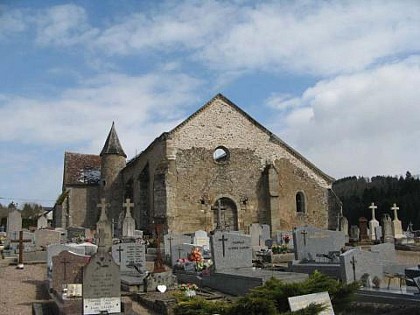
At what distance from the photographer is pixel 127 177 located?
32.9 metres

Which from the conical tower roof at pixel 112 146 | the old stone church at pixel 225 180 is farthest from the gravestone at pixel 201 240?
the conical tower roof at pixel 112 146

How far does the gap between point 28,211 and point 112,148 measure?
41.2 meters

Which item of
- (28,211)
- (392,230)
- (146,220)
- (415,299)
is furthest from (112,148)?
(28,211)

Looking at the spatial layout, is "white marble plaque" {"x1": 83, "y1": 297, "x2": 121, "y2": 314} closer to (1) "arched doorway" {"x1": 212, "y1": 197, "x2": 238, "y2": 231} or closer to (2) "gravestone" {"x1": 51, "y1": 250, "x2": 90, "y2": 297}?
(2) "gravestone" {"x1": 51, "y1": 250, "x2": 90, "y2": 297}

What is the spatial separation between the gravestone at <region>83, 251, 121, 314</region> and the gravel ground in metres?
2.24

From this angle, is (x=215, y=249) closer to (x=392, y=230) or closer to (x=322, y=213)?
(x=392, y=230)

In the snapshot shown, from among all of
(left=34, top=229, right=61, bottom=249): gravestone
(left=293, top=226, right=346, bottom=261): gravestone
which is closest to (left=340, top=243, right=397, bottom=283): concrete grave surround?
(left=293, top=226, right=346, bottom=261): gravestone

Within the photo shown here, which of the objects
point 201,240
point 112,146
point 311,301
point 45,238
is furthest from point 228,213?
point 311,301

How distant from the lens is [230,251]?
12383mm

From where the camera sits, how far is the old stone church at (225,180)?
26656 mm

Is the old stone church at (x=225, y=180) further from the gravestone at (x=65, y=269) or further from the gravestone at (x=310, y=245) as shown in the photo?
the gravestone at (x=65, y=269)

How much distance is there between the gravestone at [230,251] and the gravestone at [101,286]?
418cm

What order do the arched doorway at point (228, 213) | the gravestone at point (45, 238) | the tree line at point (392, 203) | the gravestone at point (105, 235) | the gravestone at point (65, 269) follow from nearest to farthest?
the gravestone at point (105, 235) < the gravestone at point (65, 269) < the gravestone at point (45, 238) < the arched doorway at point (228, 213) < the tree line at point (392, 203)

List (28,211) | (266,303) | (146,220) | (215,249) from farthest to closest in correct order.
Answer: (28,211) < (146,220) < (215,249) < (266,303)
